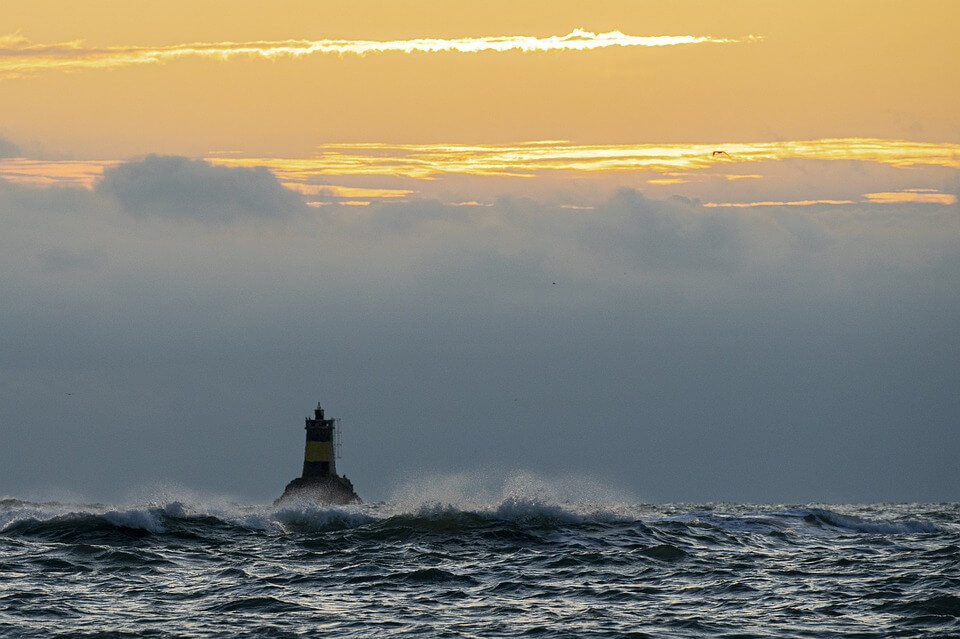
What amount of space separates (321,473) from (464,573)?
134 feet

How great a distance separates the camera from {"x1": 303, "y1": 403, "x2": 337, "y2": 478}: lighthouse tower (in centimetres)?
6869

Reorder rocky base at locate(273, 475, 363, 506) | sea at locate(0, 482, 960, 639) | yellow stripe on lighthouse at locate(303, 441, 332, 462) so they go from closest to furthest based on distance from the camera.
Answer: sea at locate(0, 482, 960, 639) < rocky base at locate(273, 475, 363, 506) < yellow stripe on lighthouse at locate(303, 441, 332, 462)

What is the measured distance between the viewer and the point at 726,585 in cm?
2728

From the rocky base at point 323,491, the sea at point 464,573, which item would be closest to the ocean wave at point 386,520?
the sea at point 464,573

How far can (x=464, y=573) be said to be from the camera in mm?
28562

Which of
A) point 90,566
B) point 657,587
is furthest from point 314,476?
point 657,587

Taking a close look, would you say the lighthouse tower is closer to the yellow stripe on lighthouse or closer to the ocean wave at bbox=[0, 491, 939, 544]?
the yellow stripe on lighthouse

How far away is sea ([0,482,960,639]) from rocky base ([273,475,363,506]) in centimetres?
2564

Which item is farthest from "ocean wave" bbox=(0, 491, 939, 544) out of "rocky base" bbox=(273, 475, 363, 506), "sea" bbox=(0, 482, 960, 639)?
"rocky base" bbox=(273, 475, 363, 506)

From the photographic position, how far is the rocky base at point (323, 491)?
66625mm

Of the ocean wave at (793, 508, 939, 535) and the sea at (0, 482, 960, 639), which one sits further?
the ocean wave at (793, 508, 939, 535)

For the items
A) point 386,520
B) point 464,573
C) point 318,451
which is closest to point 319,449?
point 318,451

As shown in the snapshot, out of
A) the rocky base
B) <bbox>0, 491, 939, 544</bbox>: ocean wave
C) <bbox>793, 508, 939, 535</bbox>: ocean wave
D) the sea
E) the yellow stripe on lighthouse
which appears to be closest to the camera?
the sea

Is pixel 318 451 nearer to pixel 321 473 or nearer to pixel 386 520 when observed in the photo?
pixel 321 473
